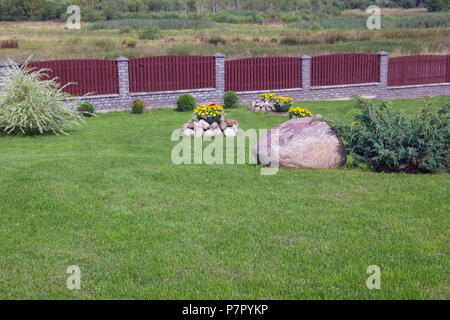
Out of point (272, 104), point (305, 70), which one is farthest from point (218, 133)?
point (305, 70)

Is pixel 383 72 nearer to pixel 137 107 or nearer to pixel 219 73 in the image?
pixel 219 73

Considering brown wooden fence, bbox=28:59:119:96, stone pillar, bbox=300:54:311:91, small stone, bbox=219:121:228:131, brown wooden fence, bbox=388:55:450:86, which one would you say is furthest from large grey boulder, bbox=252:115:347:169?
brown wooden fence, bbox=388:55:450:86

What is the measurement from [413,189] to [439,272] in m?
3.43

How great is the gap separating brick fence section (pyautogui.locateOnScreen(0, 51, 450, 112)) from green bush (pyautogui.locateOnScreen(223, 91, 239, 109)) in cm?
104

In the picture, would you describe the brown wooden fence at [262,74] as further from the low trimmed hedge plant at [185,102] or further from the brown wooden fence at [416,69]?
the brown wooden fence at [416,69]

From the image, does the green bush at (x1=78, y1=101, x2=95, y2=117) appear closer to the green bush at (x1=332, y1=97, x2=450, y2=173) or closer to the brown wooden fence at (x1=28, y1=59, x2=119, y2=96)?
the brown wooden fence at (x1=28, y1=59, x2=119, y2=96)

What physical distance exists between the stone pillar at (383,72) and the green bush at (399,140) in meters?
16.4

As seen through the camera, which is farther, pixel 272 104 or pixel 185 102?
pixel 185 102

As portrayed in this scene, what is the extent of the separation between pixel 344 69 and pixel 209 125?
42.5 ft

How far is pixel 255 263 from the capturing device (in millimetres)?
5906

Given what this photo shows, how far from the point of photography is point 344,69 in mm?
25812

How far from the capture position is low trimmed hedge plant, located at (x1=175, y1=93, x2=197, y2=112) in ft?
71.4

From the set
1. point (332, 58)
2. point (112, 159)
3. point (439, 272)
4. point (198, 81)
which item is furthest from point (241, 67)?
point (439, 272)

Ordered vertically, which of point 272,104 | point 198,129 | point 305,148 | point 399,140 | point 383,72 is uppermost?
point 383,72
